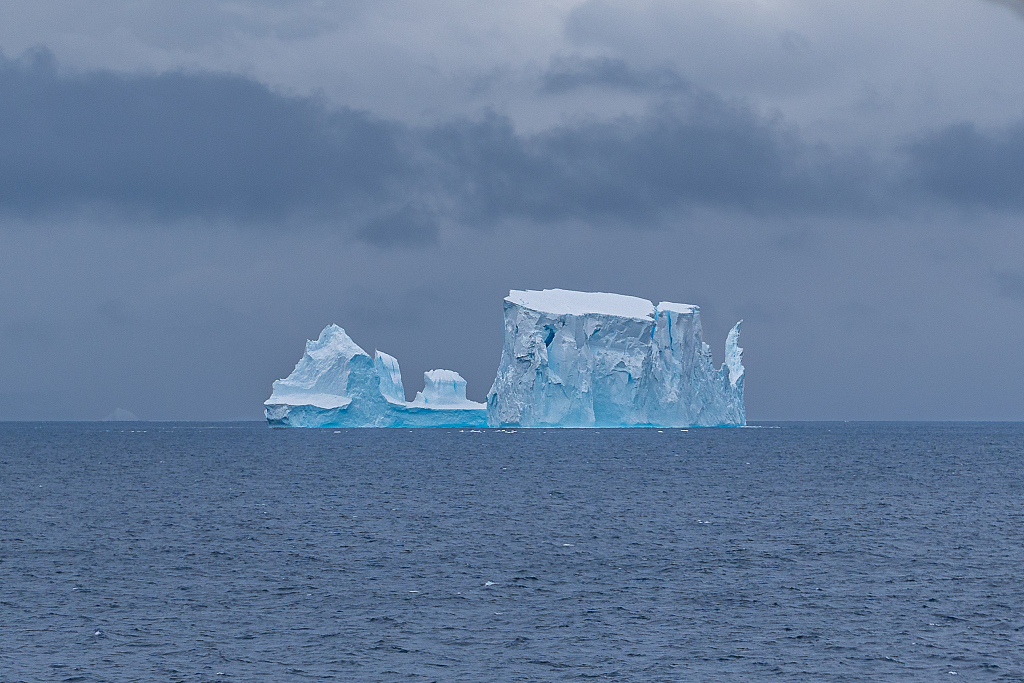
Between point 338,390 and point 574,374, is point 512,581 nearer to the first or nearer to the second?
point 574,374

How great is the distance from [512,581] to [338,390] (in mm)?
57768

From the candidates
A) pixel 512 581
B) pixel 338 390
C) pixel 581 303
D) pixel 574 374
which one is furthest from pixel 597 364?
pixel 512 581

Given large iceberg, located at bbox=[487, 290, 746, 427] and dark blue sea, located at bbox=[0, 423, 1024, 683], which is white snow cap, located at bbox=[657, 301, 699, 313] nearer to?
large iceberg, located at bbox=[487, 290, 746, 427]

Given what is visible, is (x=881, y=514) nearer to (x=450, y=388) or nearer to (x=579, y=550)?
(x=579, y=550)

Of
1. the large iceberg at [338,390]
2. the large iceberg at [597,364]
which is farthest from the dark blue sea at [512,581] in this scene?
the large iceberg at [338,390]

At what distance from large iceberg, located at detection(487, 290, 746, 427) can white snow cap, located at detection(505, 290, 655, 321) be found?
0.24 ft

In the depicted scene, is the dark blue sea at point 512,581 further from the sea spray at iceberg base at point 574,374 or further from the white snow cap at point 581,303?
the white snow cap at point 581,303

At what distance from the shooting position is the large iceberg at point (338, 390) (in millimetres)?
76875

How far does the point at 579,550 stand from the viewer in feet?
84.5

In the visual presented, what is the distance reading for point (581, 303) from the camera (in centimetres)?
7506

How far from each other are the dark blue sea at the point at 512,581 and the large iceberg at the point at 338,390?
106ft

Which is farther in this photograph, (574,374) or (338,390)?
(338,390)

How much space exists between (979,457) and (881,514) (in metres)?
40.2

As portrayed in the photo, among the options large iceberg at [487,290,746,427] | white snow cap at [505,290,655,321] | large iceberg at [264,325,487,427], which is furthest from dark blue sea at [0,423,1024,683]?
large iceberg at [264,325,487,427]
